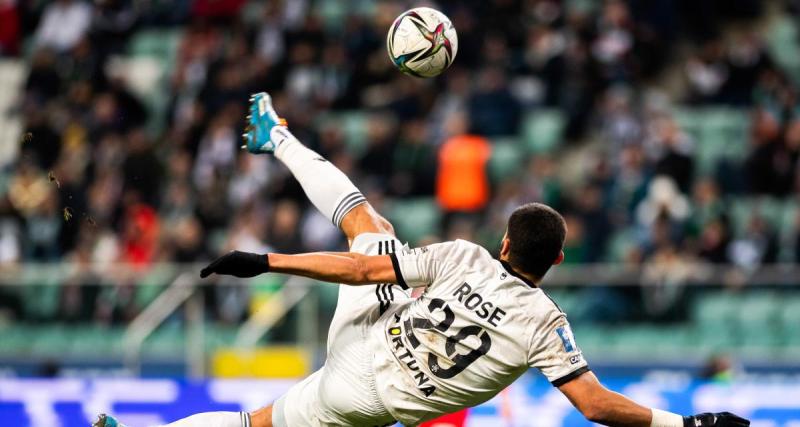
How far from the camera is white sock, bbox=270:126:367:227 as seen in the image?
7.65m

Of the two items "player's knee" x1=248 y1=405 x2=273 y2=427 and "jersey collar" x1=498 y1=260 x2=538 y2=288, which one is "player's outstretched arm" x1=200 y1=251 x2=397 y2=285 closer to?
"jersey collar" x1=498 y1=260 x2=538 y2=288

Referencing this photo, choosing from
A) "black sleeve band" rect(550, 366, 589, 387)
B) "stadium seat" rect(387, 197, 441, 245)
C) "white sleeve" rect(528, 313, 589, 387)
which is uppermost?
"stadium seat" rect(387, 197, 441, 245)

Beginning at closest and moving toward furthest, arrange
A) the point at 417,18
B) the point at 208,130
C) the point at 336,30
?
the point at 417,18 < the point at 208,130 < the point at 336,30

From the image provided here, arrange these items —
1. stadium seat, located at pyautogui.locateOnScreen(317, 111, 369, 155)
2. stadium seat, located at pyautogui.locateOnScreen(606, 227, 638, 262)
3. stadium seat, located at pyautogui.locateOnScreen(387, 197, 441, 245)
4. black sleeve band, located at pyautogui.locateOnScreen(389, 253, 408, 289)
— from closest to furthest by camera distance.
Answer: black sleeve band, located at pyautogui.locateOnScreen(389, 253, 408, 289) < stadium seat, located at pyautogui.locateOnScreen(606, 227, 638, 262) < stadium seat, located at pyautogui.locateOnScreen(387, 197, 441, 245) < stadium seat, located at pyautogui.locateOnScreen(317, 111, 369, 155)

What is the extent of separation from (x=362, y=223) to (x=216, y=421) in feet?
4.19

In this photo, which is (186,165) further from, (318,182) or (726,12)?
(318,182)

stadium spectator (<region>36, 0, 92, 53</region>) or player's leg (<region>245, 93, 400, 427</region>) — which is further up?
stadium spectator (<region>36, 0, 92, 53</region>)

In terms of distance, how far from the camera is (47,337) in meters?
13.9

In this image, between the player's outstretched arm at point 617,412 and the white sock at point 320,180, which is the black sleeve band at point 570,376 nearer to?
the player's outstretched arm at point 617,412

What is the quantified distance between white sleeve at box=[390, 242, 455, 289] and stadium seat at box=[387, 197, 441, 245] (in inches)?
317

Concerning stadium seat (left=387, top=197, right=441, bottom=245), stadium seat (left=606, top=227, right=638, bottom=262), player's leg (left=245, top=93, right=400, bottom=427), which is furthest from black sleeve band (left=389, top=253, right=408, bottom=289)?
stadium seat (left=387, top=197, right=441, bottom=245)

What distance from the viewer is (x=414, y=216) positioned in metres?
15.2

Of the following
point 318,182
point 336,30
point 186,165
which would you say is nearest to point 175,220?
point 186,165

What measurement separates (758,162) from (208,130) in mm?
6191
